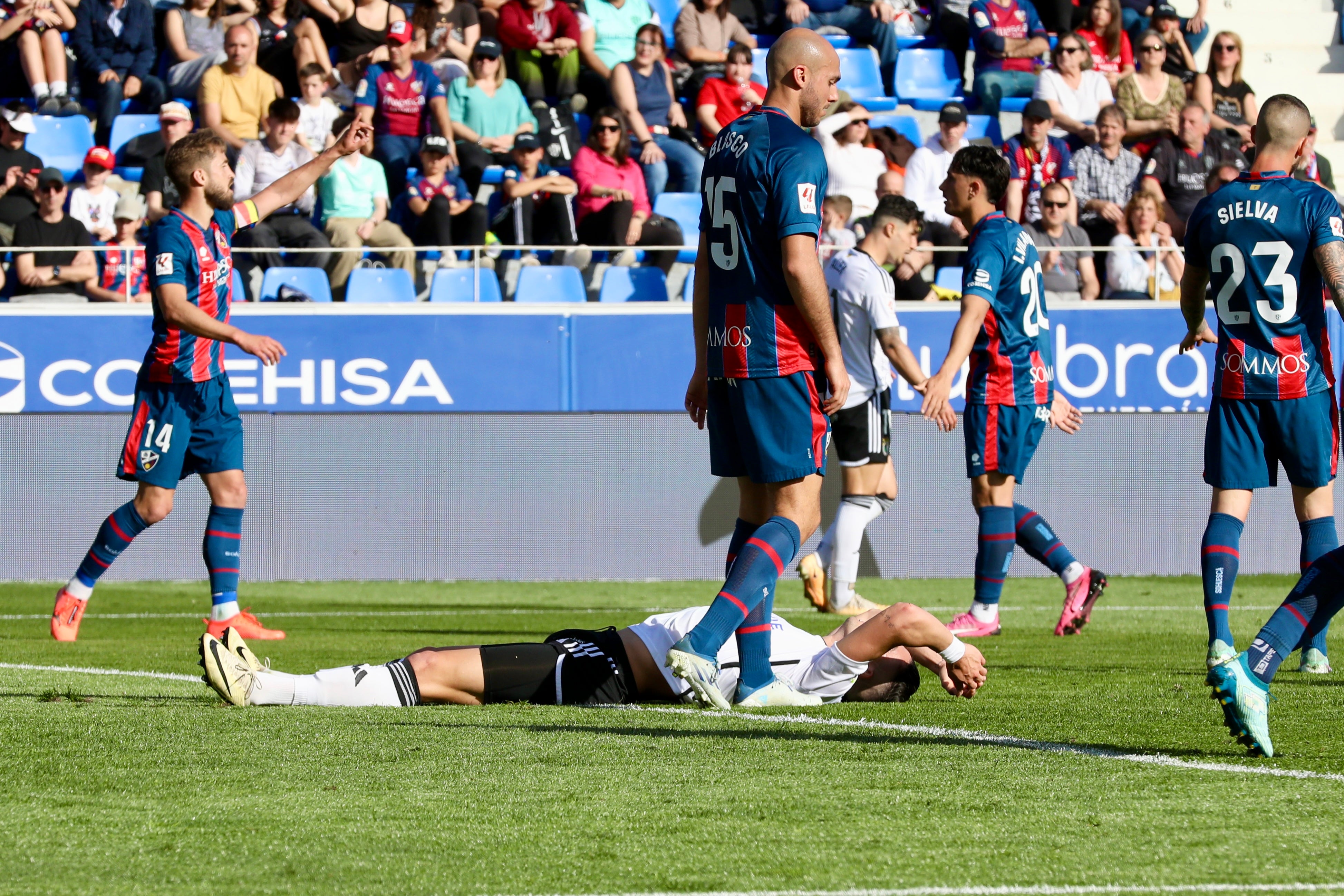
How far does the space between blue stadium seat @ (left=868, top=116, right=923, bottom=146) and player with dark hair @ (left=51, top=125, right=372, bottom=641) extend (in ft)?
31.2

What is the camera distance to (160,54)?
16250 mm

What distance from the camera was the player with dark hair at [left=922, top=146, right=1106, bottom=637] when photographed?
785cm

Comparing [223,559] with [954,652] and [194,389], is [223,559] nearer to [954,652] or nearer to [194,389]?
[194,389]

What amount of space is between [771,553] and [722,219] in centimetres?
106

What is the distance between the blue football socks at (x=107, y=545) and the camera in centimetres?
820

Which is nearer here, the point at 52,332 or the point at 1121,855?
the point at 1121,855

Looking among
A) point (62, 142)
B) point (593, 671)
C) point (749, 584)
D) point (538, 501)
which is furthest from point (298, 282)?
point (749, 584)

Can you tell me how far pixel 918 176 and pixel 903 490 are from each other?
358 cm

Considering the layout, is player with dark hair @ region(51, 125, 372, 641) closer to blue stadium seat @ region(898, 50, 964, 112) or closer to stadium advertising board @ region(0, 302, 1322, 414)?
stadium advertising board @ region(0, 302, 1322, 414)

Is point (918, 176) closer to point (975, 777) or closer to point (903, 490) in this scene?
point (903, 490)

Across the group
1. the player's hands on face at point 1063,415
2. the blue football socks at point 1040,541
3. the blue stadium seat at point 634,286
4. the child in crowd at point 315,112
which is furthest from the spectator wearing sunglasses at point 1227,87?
the blue football socks at point 1040,541

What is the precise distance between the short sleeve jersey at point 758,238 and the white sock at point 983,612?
11.4 feet

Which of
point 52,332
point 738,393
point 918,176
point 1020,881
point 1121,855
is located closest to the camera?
point 1020,881

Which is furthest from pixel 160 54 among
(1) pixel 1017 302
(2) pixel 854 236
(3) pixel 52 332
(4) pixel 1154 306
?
(1) pixel 1017 302
